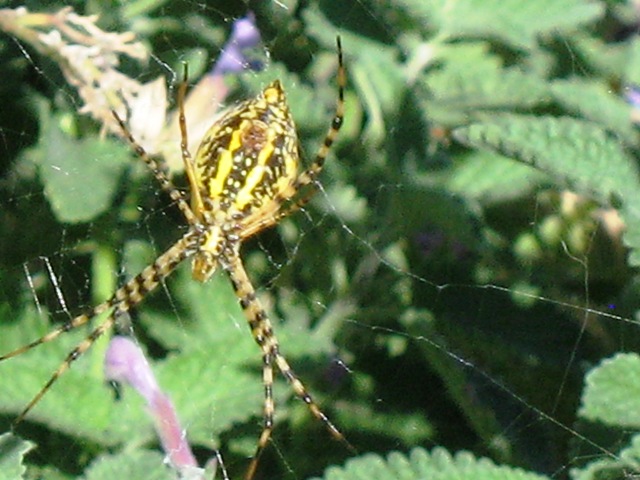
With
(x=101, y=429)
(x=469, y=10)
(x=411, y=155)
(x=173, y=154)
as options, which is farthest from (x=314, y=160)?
(x=101, y=429)

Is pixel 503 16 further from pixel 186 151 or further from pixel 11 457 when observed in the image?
pixel 11 457

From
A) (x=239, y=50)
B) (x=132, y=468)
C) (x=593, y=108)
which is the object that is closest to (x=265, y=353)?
(x=132, y=468)

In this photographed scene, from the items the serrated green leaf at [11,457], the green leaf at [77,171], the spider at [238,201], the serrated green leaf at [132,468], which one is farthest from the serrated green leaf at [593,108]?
the serrated green leaf at [11,457]

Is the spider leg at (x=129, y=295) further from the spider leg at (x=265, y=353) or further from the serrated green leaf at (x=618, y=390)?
the serrated green leaf at (x=618, y=390)

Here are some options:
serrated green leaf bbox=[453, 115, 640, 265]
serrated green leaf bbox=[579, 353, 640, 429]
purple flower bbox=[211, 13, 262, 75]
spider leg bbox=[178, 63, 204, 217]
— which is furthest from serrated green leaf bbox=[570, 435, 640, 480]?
purple flower bbox=[211, 13, 262, 75]

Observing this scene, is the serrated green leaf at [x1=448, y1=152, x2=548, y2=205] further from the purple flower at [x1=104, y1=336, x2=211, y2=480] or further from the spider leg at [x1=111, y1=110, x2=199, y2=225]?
the purple flower at [x1=104, y1=336, x2=211, y2=480]

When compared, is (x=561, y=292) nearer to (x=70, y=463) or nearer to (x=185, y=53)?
(x=185, y=53)
